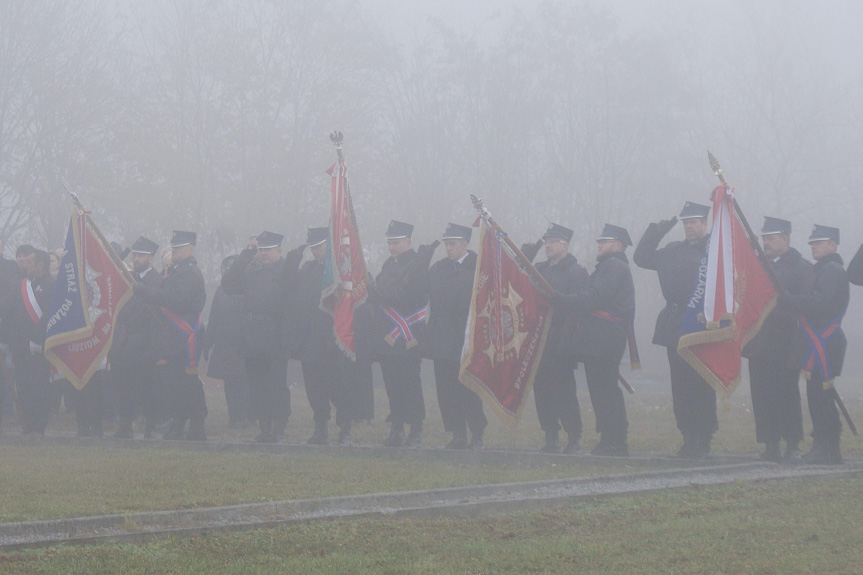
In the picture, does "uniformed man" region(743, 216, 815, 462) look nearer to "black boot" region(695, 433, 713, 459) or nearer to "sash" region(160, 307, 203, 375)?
"black boot" region(695, 433, 713, 459)

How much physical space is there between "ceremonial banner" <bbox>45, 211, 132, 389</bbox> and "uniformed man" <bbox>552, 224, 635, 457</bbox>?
471 centimetres

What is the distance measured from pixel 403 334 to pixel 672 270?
254 cm

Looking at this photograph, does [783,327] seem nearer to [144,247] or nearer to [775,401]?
[775,401]

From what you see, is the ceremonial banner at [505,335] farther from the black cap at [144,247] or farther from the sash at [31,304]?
the sash at [31,304]

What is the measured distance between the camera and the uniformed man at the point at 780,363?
9.71 m

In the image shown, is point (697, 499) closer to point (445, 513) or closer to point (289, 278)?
point (445, 513)

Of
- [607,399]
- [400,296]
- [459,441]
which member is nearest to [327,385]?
[400,296]

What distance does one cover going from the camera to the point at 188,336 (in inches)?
462

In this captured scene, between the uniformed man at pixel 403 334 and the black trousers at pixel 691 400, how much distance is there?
2.37 meters

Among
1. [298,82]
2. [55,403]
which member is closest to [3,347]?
[55,403]

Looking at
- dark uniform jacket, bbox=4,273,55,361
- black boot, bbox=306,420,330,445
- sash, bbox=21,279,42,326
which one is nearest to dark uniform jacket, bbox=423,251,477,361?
black boot, bbox=306,420,330,445

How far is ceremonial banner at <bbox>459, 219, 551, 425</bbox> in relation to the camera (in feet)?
34.8

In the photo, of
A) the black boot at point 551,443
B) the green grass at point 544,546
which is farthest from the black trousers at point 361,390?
the green grass at point 544,546

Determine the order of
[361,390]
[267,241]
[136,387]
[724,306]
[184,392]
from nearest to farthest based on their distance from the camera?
[724,306], [184,392], [267,241], [136,387], [361,390]
